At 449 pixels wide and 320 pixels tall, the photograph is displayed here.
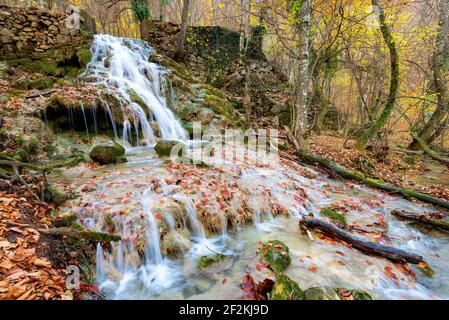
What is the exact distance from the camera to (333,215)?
522 centimetres

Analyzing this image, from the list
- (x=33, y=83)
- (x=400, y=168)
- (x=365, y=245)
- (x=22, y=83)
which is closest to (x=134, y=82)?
(x=33, y=83)

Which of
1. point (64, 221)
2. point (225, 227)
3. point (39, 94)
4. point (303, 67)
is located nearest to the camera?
point (64, 221)

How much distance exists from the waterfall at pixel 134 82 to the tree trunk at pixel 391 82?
7.84 m

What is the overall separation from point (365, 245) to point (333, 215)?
1186 millimetres

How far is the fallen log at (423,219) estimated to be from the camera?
4875 millimetres

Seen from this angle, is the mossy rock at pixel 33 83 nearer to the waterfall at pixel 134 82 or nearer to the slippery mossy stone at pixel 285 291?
the waterfall at pixel 134 82

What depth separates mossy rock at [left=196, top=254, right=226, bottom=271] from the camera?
11.9 ft

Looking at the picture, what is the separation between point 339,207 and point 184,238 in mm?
3662

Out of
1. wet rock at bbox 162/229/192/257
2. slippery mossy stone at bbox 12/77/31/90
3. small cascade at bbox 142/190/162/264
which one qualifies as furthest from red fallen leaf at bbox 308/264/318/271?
slippery mossy stone at bbox 12/77/31/90

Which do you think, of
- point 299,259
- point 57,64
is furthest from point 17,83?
point 299,259

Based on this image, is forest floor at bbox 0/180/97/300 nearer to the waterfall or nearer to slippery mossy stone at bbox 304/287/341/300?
slippery mossy stone at bbox 304/287/341/300

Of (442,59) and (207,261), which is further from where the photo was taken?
(442,59)

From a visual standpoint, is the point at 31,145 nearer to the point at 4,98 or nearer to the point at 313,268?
the point at 4,98

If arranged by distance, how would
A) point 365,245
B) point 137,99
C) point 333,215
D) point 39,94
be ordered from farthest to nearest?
point 137,99
point 39,94
point 333,215
point 365,245
